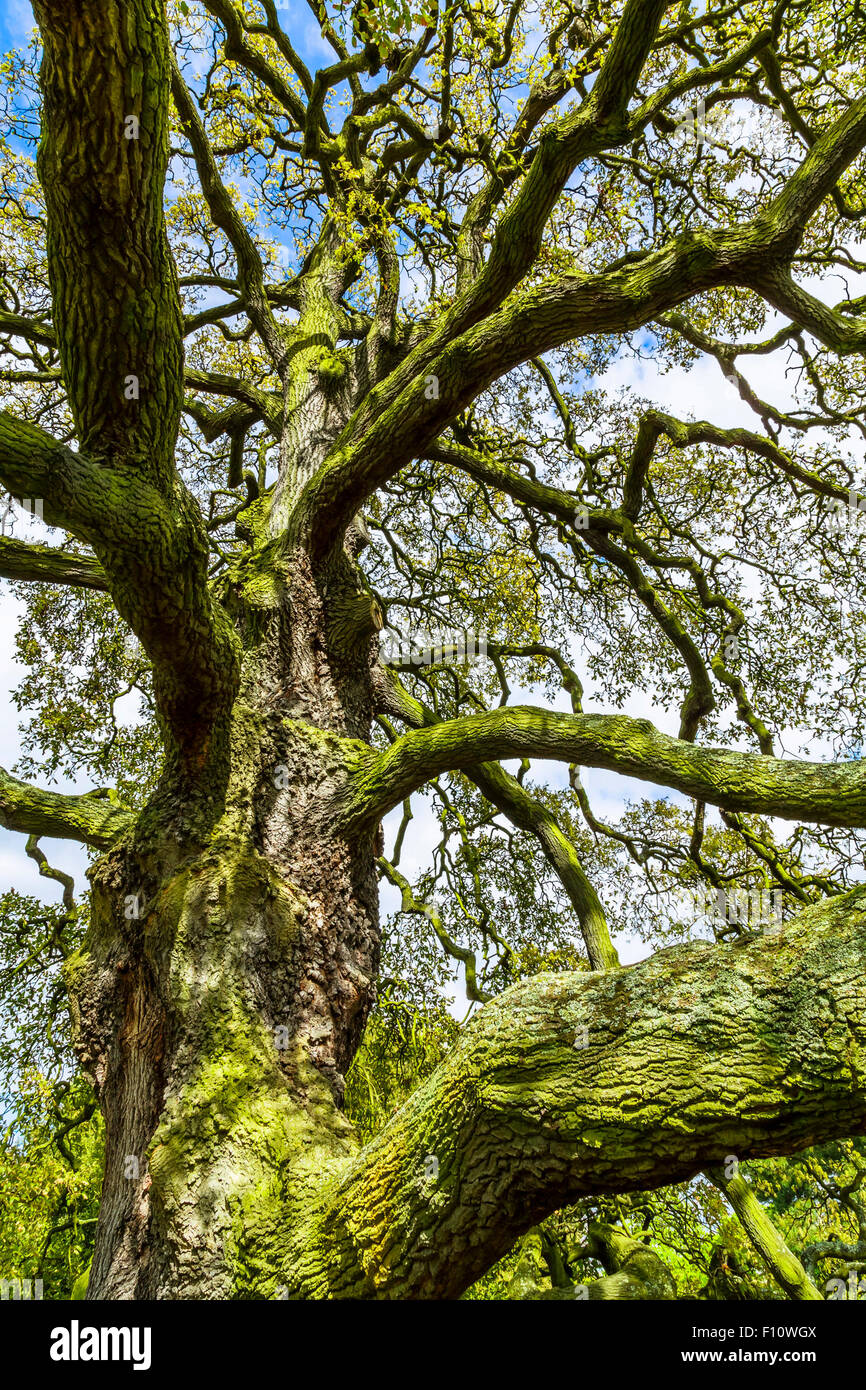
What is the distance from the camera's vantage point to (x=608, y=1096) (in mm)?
1815

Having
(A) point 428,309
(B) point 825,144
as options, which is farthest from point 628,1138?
(A) point 428,309

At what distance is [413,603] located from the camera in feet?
27.8

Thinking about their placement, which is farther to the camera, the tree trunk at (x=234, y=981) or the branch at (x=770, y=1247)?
the branch at (x=770, y=1247)

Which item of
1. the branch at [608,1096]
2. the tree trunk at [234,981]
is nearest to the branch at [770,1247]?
the tree trunk at [234,981]

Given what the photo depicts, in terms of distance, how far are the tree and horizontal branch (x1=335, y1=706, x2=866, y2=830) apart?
18mm

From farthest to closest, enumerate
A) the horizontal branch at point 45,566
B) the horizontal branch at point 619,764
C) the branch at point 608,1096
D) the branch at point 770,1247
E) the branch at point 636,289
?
the branch at point 770,1247 → the horizontal branch at point 45,566 → the branch at point 636,289 → the horizontal branch at point 619,764 → the branch at point 608,1096

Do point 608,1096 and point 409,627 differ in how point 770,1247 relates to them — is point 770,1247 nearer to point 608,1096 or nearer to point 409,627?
point 608,1096

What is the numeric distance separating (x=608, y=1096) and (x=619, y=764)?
1762 millimetres

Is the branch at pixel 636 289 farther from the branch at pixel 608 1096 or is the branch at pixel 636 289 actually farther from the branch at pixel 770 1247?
the branch at pixel 770 1247

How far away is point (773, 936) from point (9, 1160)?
711cm

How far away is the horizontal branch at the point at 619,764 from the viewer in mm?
2990

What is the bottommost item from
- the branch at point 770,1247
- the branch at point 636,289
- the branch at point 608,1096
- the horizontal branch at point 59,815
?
the branch at point 770,1247
